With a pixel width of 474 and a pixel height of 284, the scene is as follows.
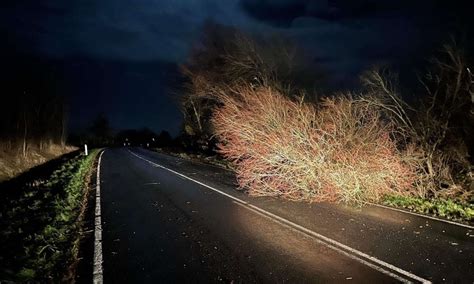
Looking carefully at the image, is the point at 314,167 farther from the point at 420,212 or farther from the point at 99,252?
the point at 99,252

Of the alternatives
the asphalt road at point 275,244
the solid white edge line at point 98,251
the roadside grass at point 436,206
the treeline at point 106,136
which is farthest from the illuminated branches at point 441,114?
the treeline at point 106,136

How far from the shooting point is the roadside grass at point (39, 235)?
6238 millimetres

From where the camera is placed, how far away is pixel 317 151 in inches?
502

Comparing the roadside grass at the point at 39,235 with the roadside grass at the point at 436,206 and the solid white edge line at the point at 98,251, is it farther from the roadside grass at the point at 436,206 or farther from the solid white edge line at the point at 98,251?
the roadside grass at the point at 436,206

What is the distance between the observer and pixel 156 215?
1046 centimetres

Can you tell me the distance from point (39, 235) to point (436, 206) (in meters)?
9.65

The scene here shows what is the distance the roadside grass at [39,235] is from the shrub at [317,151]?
5887 millimetres

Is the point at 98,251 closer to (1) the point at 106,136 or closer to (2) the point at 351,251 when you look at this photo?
(2) the point at 351,251

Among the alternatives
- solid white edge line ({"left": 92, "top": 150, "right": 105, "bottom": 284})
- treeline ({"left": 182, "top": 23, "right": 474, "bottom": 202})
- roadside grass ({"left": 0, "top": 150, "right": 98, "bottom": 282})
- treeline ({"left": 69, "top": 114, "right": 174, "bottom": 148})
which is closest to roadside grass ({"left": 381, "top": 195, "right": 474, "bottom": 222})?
treeline ({"left": 182, "top": 23, "right": 474, "bottom": 202})

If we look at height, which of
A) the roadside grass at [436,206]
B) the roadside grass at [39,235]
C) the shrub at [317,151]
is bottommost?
the roadside grass at [39,235]

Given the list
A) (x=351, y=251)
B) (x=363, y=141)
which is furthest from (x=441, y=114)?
(x=351, y=251)

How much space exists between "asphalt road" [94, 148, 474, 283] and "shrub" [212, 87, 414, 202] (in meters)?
1.06

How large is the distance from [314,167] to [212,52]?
2362 centimetres

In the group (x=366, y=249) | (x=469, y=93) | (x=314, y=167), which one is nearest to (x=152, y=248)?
(x=366, y=249)
